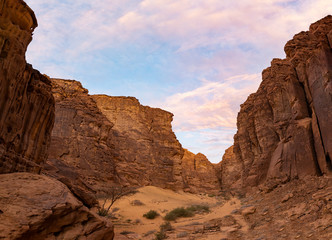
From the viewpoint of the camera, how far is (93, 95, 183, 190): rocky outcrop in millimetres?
38500

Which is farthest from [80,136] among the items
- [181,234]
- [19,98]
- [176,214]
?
[19,98]

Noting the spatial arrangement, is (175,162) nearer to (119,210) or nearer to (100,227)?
(119,210)

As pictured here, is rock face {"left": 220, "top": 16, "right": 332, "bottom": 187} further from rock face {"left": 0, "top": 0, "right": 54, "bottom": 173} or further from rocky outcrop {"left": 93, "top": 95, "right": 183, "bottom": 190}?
rocky outcrop {"left": 93, "top": 95, "right": 183, "bottom": 190}

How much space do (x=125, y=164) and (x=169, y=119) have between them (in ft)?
53.2

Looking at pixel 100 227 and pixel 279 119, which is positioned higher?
pixel 279 119

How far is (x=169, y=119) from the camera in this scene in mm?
49281

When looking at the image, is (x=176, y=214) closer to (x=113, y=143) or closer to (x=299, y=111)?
(x=299, y=111)

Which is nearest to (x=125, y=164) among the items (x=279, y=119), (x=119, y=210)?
(x=119, y=210)

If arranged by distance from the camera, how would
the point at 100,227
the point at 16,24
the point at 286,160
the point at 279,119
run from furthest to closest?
the point at 279,119 → the point at 286,160 → the point at 16,24 → the point at 100,227

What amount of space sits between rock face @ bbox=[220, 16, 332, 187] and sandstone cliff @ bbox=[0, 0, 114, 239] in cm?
1247

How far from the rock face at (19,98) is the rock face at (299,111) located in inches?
555

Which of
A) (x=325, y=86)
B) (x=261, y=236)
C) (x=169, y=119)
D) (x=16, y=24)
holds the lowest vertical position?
(x=261, y=236)

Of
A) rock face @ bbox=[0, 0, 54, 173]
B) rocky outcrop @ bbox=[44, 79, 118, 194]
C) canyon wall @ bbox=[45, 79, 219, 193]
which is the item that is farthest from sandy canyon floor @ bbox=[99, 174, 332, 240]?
rocky outcrop @ bbox=[44, 79, 118, 194]

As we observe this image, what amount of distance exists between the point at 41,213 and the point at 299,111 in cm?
1676
